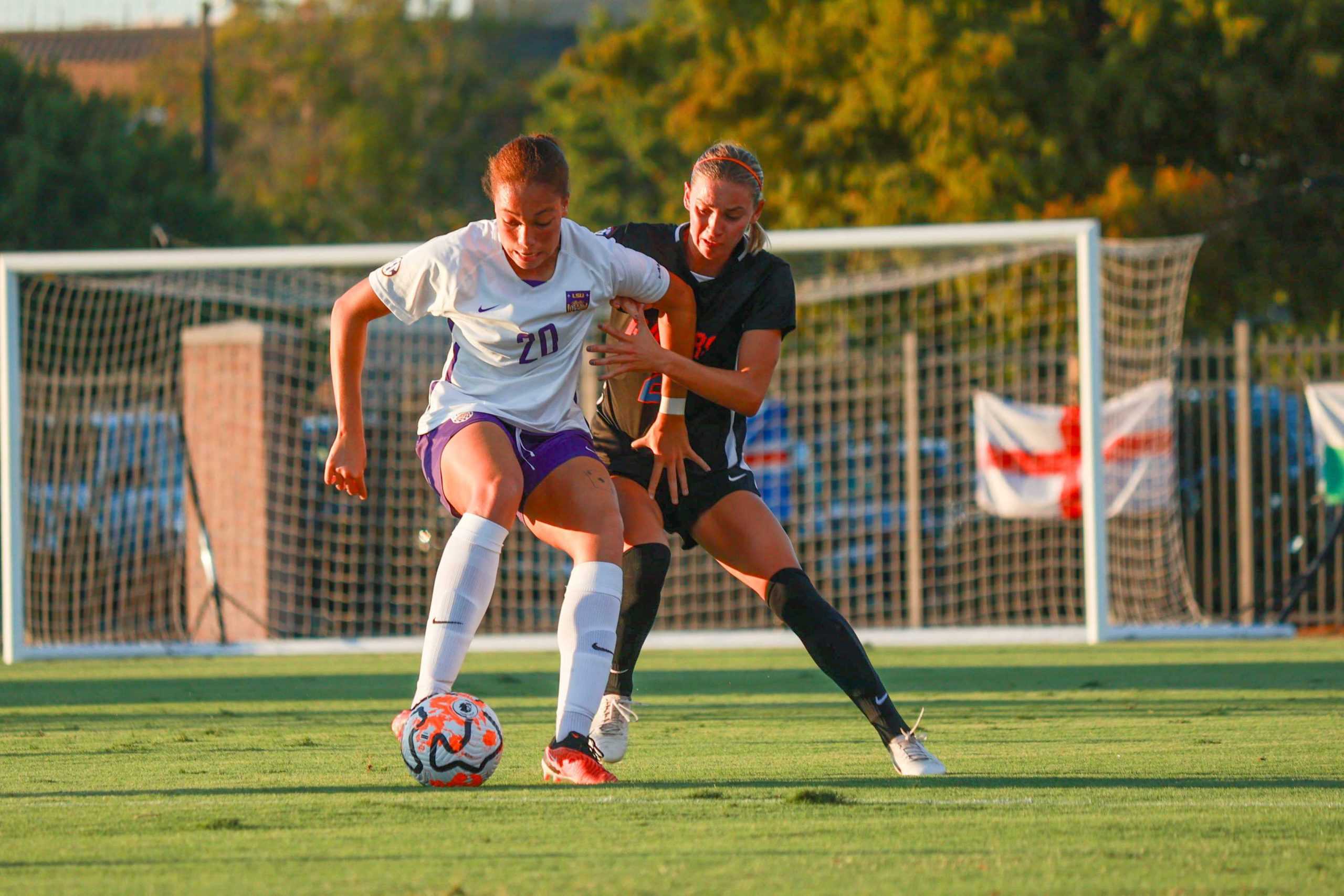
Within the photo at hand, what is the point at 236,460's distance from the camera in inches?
539

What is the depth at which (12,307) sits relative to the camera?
1165 cm

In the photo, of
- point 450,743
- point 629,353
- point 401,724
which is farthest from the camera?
point 629,353

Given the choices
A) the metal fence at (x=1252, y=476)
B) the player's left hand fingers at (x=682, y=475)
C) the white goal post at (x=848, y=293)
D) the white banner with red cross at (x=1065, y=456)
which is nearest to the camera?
the player's left hand fingers at (x=682, y=475)

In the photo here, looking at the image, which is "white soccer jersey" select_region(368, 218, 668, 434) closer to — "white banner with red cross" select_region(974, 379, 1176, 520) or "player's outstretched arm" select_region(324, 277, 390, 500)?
"player's outstretched arm" select_region(324, 277, 390, 500)

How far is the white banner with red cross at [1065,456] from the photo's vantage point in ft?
40.9

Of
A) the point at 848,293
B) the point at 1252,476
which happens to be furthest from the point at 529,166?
the point at 1252,476

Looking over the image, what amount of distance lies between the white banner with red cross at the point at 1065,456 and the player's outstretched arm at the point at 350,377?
323 inches

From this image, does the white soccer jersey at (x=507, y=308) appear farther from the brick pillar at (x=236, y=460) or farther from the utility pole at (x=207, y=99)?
the utility pole at (x=207, y=99)

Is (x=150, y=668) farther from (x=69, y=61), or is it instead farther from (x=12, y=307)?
(x=69, y=61)

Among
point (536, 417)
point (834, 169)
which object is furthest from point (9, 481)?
point (834, 169)

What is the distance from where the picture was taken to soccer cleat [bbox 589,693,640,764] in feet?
16.8

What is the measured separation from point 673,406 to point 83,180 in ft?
73.9

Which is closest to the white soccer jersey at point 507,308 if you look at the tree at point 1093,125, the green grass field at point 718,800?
the green grass field at point 718,800

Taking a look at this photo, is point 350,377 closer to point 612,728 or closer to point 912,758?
point 612,728
